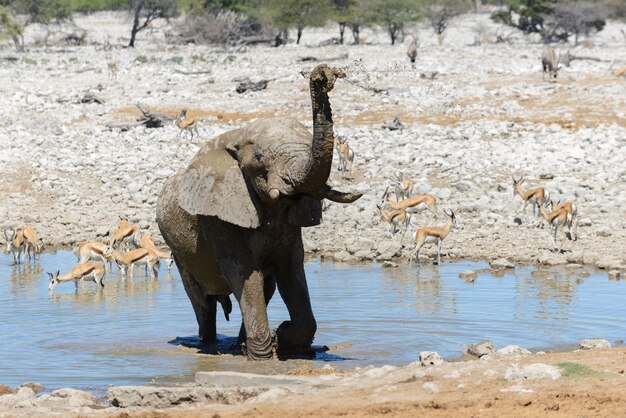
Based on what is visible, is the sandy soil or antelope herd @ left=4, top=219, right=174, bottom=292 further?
antelope herd @ left=4, top=219, right=174, bottom=292

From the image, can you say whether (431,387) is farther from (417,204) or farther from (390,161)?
(390,161)

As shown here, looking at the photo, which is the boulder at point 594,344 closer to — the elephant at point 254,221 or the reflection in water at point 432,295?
the elephant at point 254,221

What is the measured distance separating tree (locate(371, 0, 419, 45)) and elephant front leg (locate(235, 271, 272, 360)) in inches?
1423

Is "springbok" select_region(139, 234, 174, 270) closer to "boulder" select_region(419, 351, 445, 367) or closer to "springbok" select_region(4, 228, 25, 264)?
"springbok" select_region(4, 228, 25, 264)

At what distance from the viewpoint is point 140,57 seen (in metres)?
36.7

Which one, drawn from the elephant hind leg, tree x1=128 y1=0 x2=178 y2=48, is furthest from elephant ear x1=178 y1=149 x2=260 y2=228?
tree x1=128 y1=0 x2=178 y2=48

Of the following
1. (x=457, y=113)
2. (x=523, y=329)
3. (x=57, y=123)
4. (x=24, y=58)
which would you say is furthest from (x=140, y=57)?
(x=523, y=329)

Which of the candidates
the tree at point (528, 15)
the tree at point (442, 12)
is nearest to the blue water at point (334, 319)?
the tree at point (528, 15)

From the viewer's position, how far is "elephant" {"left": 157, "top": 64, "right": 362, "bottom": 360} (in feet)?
30.1

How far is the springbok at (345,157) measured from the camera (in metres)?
21.0

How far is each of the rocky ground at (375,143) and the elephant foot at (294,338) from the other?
124 inches

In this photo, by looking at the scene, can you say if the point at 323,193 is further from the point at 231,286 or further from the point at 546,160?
the point at 546,160

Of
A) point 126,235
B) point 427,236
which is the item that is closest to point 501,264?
point 427,236

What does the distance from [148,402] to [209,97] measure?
21124 millimetres
